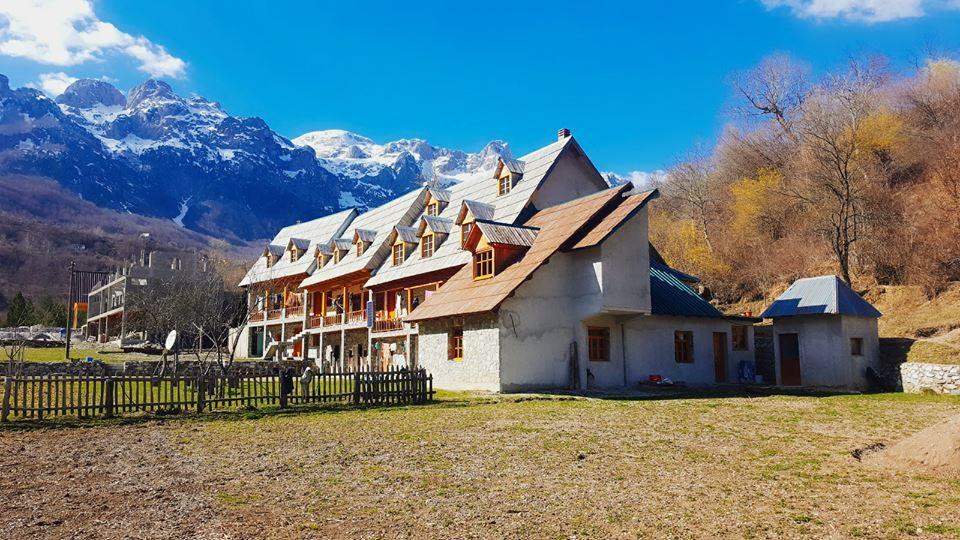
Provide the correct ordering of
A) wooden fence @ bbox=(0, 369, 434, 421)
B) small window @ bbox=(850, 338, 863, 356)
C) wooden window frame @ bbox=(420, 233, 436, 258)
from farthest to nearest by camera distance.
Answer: wooden window frame @ bbox=(420, 233, 436, 258)
small window @ bbox=(850, 338, 863, 356)
wooden fence @ bbox=(0, 369, 434, 421)

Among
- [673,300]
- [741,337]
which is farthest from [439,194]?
[741,337]

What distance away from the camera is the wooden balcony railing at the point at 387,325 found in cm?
3744

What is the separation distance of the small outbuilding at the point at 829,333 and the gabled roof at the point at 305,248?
31187mm

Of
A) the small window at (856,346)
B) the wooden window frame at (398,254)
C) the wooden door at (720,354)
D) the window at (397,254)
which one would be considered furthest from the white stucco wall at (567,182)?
the small window at (856,346)

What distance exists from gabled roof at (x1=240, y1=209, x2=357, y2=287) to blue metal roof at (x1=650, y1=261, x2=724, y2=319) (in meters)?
25.4

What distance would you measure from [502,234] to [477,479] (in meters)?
18.5

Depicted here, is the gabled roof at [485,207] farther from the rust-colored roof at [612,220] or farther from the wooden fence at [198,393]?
the wooden fence at [198,393]

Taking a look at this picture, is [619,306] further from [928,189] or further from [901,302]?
[928,189]

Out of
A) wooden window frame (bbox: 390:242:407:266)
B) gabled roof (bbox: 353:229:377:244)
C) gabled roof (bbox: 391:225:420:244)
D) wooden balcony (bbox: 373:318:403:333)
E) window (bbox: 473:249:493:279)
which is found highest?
gabled roof (bbox: 353:229:377:244)

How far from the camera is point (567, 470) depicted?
10.7 m

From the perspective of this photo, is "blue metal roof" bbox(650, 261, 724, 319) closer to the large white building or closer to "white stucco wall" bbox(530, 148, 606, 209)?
the large white building

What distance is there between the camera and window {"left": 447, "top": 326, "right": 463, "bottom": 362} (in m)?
28.3

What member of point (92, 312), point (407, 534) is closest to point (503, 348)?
point (407, 534)

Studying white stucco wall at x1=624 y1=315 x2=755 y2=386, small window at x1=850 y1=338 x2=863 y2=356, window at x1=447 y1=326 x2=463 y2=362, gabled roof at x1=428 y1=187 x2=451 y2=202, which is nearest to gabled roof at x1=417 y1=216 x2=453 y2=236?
gabled roof at x1=428 y1=187 x2=451 y2=202
